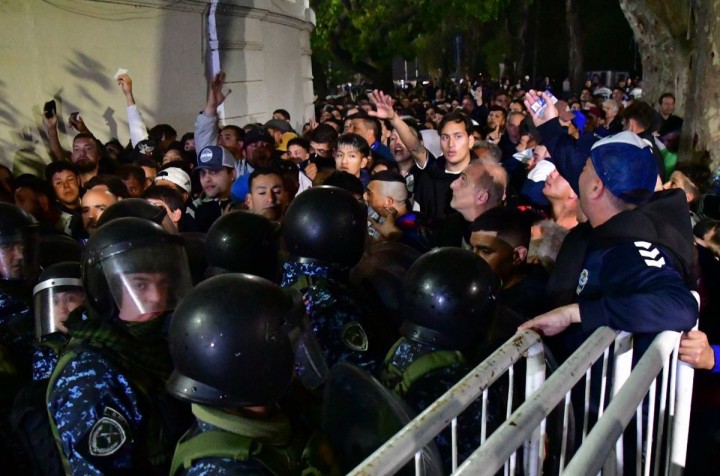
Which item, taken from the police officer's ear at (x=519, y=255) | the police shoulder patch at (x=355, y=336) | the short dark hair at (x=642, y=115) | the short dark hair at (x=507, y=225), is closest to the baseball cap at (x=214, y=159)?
the short dark hair at (x=507, y=225)

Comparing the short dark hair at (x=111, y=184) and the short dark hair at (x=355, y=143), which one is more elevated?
the short dark hair at (x=355, y=143)

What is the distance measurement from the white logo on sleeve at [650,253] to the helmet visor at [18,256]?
2.73m

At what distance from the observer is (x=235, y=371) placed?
1789 millimetres

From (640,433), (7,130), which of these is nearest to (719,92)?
(640,433)

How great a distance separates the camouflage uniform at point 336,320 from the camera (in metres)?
2.78

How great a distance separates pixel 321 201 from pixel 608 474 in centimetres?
181

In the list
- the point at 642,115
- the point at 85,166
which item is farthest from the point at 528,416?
the point at 642,115

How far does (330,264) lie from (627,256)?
131 centimetres

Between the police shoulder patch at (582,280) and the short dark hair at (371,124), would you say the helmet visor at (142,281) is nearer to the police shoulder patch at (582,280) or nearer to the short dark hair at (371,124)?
the police shoulder patch at (582,280)

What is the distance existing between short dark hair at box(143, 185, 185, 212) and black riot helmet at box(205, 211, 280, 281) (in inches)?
55.4

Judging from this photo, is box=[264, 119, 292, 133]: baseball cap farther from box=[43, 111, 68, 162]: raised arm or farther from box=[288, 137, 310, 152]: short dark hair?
box=[43, 111, 68, 162]: raised arm

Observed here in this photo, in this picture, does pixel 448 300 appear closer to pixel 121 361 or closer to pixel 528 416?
pixel 528 416

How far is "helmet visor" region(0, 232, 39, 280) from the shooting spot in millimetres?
3299

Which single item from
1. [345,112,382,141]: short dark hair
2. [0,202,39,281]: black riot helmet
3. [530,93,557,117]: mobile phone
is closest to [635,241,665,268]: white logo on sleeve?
[530,93,557,117]: mobile phone
